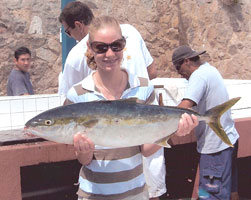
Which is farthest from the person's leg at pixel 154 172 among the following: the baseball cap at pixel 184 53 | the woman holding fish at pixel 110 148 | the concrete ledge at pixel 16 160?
the baseball cap at pixel 184 53

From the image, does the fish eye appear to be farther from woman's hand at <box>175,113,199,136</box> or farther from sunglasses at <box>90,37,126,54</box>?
woman's hand at <box>175,113,199,136</box>

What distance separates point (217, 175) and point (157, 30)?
6.02 meters

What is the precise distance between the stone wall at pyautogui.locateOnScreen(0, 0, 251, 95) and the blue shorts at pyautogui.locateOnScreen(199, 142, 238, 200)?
14.8 feet

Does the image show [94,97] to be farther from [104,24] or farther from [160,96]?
[160,96]

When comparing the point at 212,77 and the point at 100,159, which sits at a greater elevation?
the point at 212,77

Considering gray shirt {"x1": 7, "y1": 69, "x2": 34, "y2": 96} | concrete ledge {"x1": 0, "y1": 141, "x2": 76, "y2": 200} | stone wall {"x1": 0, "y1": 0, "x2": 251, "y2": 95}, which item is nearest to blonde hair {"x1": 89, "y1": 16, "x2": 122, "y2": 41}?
concrete ledge {"x1": 0, "y1": 141, "x2": 76, "y2": 200}

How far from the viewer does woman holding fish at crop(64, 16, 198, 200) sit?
225 centimetres

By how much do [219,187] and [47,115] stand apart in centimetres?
244

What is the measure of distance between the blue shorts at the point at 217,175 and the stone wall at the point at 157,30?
4504mm

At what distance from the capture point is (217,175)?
3934 millimetres

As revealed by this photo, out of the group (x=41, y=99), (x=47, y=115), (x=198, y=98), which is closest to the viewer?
(x=47, y=115)

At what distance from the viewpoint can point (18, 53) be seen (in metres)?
5.85

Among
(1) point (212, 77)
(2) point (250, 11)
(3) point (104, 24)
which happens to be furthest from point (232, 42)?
(3) point (104, 24)

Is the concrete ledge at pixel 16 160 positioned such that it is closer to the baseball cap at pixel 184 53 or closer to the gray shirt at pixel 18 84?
the baseball cap at pixel 184 53
